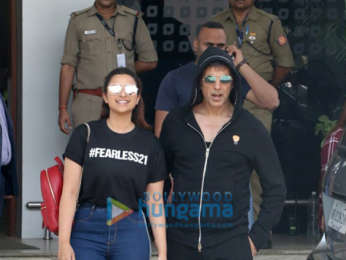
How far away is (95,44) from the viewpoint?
7648 mm

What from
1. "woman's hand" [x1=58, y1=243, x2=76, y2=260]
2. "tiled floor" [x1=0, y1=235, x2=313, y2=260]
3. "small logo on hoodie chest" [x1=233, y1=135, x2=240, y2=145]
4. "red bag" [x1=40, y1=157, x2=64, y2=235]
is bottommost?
"tiled floor" [x1=0, y1=235, x2=313, y2=260]

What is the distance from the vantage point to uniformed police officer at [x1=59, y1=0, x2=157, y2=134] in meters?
7.65

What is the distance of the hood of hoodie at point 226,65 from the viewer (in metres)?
4.85

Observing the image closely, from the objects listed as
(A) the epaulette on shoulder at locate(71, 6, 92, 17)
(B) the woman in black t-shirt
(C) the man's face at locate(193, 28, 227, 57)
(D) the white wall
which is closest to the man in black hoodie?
(B) the woman in black t-shirt

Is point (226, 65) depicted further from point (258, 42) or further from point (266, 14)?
point (266, 14)

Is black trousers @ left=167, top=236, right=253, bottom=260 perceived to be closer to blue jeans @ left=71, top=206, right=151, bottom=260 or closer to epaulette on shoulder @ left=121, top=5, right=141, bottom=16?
blue jeans @ left=71, top=206, right=151, bottom=260

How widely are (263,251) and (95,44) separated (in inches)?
91.8

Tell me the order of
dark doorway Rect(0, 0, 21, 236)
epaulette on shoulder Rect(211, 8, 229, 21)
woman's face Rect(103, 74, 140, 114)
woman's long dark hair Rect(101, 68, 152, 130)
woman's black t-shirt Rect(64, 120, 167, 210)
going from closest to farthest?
woman's black t-shirt Rect(64, 120, 167, 210), woman's face Rect(103, 74, 140, 114), woman's long dark hair Rect(101, 68, 152, 130), epaulette on shoulder Rect(211, 8, 229, 21), dark doorway Rect(0, 0, 21, 236)

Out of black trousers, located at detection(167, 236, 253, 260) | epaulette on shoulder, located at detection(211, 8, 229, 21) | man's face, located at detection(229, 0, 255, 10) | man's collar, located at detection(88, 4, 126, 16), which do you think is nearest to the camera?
black trousers, located at detection(167, 236, 253, 260)

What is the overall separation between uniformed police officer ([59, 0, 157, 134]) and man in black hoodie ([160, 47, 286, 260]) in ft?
9.19

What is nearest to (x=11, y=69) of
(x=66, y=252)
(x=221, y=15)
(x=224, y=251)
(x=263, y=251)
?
(x=221, y=15)

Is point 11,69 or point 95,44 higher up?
point 95,44

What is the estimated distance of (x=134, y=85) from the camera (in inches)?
196

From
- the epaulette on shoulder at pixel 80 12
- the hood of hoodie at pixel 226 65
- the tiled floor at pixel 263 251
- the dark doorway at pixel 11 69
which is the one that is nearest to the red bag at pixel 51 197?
the hood of hoodie at pixel 226 65
